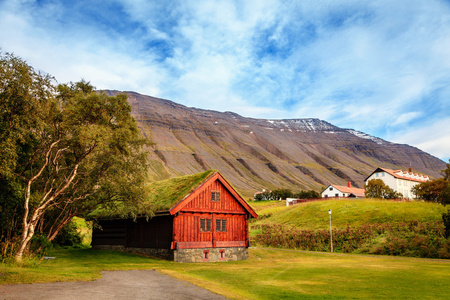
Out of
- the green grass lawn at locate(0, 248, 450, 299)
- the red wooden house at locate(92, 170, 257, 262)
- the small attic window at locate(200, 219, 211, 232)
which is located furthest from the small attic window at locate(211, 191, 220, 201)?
the green grass lawn at locate(0, 248, 450, 299)

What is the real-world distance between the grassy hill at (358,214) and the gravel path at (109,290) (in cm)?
3779

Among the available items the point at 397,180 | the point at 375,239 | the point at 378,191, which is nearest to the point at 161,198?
the point at 375,239

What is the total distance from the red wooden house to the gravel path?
11905 mm

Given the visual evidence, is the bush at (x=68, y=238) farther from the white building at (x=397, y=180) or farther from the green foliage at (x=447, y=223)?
the white building at (x=397, y=180)

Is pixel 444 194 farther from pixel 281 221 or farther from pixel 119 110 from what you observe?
pixel 119 110

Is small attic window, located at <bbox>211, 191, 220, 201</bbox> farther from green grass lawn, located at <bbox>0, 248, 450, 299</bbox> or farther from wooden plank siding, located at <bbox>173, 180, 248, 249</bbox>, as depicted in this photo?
green grass lawn, located at <bbox>0, 248, 450, 299</bbox>

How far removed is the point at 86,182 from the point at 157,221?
718 centimetres

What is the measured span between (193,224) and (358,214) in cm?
3200

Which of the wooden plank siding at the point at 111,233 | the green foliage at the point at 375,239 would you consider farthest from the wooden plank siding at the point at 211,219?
the green foliage at the point at 375,239

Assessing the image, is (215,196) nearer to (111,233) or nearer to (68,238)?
(111,233)

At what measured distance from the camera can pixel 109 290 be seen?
1265 cm

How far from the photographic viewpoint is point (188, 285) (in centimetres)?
1477

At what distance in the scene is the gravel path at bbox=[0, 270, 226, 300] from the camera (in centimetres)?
1113

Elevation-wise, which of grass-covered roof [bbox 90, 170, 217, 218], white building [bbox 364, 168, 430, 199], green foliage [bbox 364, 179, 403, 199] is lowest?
grass-covered roof [bbox 90, 170, 217, 218]
